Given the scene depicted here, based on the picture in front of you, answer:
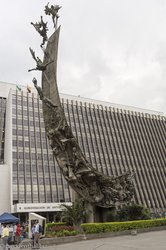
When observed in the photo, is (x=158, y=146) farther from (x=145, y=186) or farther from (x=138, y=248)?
(x=138, y=248)

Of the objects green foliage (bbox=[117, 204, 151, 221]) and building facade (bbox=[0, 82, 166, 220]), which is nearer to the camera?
green foliage (bbox=[117, 204, 151, 221])

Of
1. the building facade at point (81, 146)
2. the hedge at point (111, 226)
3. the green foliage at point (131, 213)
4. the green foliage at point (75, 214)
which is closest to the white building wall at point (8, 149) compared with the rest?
the building facade at point (81, 146)

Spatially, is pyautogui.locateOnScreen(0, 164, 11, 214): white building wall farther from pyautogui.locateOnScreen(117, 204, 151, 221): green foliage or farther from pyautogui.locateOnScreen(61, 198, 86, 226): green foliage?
pyautogui.locateOnScreen(117, 204, 151, 221): green foliage

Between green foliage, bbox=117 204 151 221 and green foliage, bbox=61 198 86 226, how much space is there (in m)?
2.92

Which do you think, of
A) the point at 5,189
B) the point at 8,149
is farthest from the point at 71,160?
the point at 8,149

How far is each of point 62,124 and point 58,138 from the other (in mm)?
1054

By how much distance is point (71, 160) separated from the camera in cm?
2314

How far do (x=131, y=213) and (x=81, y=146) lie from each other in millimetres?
47493

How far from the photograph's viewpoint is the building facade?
59.1 m

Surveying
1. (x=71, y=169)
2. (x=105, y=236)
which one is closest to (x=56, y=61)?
(x=71, y=169)

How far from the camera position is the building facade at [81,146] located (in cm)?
5909

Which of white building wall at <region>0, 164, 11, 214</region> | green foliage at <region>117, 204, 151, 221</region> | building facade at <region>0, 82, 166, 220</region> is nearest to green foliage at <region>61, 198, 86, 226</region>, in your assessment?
green foliage at <region>117, 204, 151, 221</region>

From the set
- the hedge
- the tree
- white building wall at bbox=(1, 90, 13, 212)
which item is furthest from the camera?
white building wall at bbox=(1, 90, 13, 212)

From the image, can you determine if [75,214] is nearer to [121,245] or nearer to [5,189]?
[121,245]
